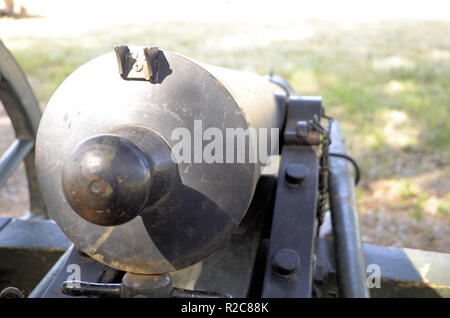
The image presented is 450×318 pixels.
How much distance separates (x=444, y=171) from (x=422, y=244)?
108 cm

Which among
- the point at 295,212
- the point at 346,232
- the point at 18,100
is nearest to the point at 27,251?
the point at 18,100

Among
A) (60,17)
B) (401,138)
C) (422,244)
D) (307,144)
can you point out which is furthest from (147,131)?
(60,17)

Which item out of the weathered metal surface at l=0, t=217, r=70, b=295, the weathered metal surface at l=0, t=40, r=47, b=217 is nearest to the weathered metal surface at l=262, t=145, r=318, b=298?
the weathered metal surface at l=0, t=217, r=70, b=295

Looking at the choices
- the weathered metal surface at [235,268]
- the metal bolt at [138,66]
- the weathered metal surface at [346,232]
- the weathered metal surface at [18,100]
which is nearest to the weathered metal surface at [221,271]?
the weathered metal surface at [235,268]

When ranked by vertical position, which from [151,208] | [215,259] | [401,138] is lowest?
[401,138]

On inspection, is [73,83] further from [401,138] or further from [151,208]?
[401,138]

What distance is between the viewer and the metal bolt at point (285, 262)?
1.36m

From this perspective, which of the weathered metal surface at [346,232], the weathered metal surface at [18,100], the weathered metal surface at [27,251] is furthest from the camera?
the weathered metal surface at [18,100]

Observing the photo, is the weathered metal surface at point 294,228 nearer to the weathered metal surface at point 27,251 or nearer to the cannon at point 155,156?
the cannon at point 155,156

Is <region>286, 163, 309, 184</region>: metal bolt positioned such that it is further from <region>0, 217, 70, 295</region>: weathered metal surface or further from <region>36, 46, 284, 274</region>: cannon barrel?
<region>0, 217, 70, 295</region>: weathered metal surface

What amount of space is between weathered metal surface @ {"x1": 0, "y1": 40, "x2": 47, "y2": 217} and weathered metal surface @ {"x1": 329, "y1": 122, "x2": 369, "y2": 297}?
4.48ft

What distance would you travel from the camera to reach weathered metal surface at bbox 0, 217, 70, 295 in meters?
1.90

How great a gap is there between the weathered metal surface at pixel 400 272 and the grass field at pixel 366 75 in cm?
126

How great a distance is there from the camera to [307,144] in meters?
1.81
